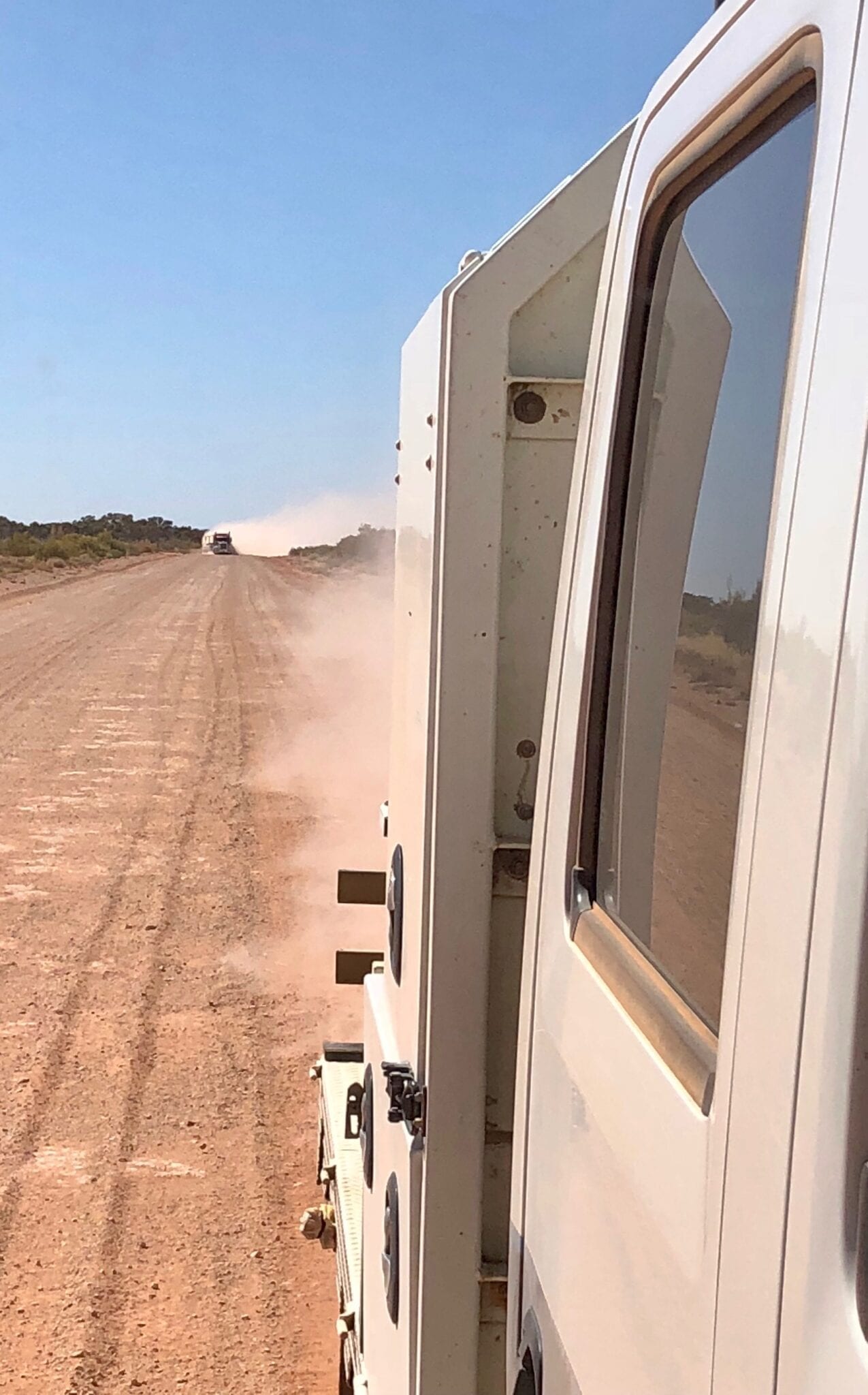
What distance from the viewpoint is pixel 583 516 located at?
1674 mm

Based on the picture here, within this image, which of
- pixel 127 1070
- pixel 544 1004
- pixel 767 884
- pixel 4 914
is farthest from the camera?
pixel 4 914

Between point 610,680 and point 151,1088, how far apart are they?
540 cm

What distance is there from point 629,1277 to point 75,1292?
4.13 meters

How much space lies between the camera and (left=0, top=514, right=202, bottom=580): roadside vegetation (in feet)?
211

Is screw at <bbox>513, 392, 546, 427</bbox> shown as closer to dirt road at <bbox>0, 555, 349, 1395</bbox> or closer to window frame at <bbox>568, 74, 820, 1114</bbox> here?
window frame at <bbox>568, 74, 820, 1114</bbox>

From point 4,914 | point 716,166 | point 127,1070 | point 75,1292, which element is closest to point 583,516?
point 716,166

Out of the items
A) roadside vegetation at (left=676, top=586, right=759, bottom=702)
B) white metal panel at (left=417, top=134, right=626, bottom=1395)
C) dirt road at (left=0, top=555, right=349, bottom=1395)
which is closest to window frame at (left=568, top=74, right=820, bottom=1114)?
roadside vegetation at (left=676, top=586, right=759, bottom=702)

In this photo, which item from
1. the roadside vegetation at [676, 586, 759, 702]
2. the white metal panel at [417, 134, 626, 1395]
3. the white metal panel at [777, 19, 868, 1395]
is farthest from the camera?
the white metal panel at [417, 134, 626, 1395]

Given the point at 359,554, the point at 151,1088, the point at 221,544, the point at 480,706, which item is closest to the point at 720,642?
the point at 480,706

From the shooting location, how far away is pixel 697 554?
53.6 inches

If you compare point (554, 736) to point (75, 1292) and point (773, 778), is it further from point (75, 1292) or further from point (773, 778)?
point (75, 1292)

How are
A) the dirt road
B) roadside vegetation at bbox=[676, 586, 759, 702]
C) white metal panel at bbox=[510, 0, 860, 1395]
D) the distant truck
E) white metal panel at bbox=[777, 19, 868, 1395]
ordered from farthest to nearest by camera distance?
the distant truck
the dirt road
roadside vegetation at bbox=[676, 586, 759, 702]
white metal panel at bbox=[510, 0, 860, 1395]
white metal panel at bbox=[777, 19, 868, 1395]

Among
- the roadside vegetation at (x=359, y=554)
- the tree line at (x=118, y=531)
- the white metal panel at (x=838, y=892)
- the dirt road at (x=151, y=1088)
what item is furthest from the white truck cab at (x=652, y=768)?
the tree line at (x=118, y=531)

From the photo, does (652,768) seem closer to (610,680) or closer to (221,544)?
(610,680)
